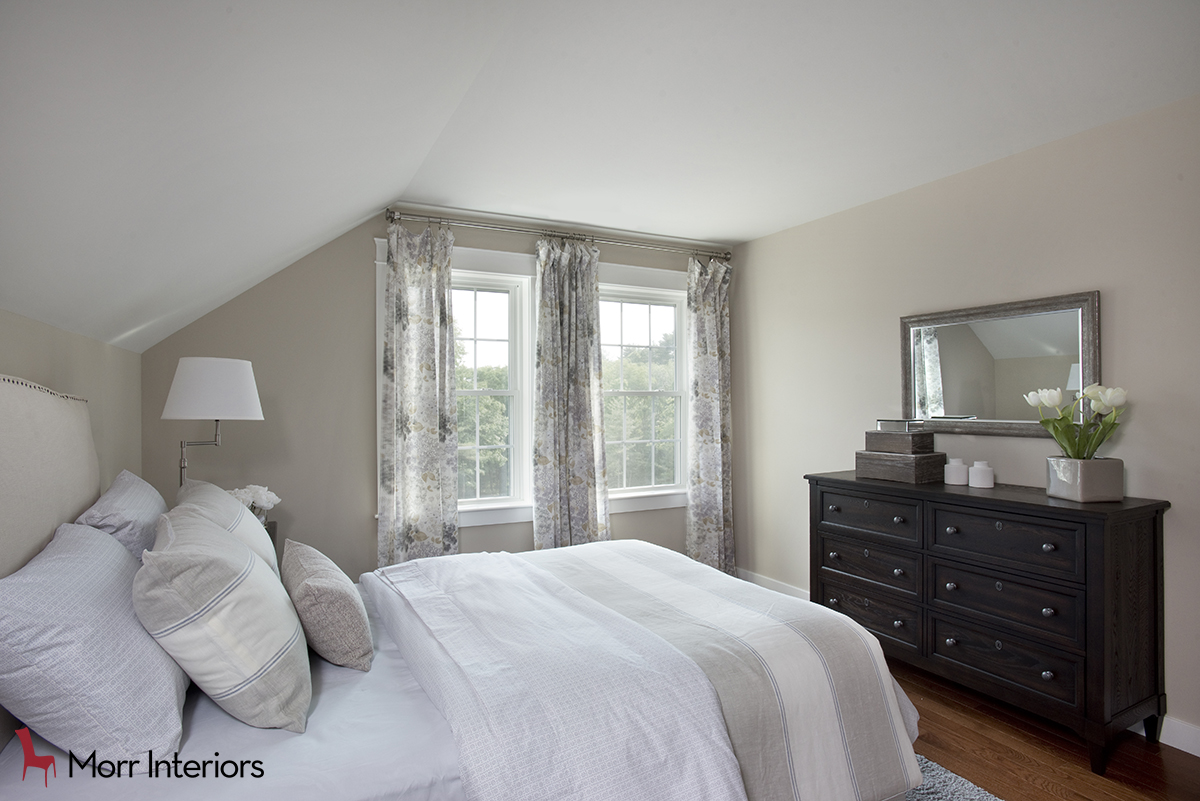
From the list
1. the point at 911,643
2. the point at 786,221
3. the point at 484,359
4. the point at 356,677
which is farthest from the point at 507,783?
the point at 786,221

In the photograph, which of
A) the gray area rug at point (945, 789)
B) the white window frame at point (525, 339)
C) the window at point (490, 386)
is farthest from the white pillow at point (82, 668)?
the window at point (490, 386)

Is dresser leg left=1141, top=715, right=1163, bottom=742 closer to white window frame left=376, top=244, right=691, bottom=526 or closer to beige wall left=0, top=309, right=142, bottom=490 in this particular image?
white window frame left=376, top=244, right=691, bottom=526

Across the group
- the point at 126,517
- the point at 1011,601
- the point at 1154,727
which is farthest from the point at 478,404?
the point at 1154,727

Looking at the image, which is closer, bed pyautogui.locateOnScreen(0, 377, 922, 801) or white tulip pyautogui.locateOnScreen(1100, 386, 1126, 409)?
bed pyautogui.locateOnScreen(0, 377, 922, 801)

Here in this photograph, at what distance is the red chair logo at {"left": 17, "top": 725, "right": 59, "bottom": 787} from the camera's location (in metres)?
1.19

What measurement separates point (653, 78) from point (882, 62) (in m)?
0.80

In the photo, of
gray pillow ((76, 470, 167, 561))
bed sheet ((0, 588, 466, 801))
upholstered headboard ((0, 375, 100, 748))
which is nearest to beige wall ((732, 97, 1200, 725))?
bed sheet ((0, 588, 466, 801))

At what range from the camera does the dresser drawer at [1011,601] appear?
8.02 feet

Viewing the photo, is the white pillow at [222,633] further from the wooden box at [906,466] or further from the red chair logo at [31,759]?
the wooden box at [906,466]

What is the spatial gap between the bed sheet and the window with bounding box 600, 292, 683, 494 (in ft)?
10.4

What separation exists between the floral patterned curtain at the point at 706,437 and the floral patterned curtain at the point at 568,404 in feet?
2.54

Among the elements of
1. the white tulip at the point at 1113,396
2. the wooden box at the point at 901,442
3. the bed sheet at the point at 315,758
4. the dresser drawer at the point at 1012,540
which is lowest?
the bed sheet at the point at 315,758

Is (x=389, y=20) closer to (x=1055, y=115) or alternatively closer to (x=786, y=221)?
(x=1055, y=115)

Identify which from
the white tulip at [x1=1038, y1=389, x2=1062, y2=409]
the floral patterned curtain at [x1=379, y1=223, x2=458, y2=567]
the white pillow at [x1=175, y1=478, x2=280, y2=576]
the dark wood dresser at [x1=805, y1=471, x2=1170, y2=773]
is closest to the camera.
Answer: the white pillow at [x1=175, y1=478, x2=280, y2=576]
